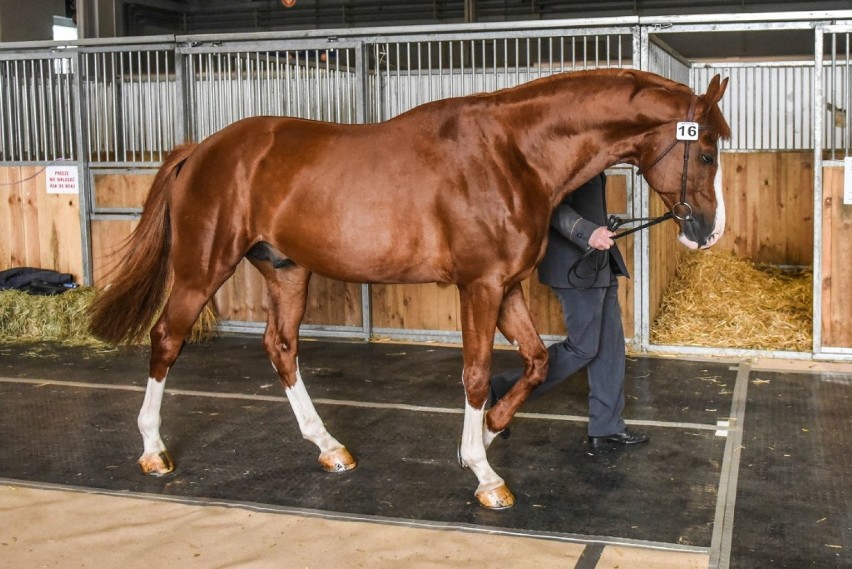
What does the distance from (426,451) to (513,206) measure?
1165 mm

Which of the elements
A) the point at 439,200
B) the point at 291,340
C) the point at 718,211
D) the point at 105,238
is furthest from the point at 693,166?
the point at 105,238

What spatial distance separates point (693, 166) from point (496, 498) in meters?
1.32

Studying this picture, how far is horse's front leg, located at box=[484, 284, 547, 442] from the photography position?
11.6 ft

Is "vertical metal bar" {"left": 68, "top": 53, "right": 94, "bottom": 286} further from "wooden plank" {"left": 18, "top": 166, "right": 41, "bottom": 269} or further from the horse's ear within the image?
the horse's ear

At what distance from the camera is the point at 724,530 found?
3.04m

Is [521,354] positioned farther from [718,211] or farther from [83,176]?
[83,176]

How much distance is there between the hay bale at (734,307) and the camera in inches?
224

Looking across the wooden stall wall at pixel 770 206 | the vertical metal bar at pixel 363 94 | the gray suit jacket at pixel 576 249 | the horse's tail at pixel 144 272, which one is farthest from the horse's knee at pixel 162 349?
the wooden stall wall at pixel 770 206

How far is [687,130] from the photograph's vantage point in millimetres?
3219

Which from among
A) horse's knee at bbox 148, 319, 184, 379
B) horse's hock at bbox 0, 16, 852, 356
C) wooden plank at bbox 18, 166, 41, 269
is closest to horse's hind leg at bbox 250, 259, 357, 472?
horse's knee at bbox 148, 319, 184, 379

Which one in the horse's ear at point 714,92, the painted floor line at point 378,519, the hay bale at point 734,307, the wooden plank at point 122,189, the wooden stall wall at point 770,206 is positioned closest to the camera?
the painted floor line at point 378,519

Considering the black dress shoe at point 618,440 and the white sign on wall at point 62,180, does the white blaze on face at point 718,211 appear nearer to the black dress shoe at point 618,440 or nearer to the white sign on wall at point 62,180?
the black dress shoe at point 618,440

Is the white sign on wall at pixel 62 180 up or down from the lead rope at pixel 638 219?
up

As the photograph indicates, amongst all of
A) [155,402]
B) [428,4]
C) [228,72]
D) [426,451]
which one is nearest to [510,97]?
[426,451]
